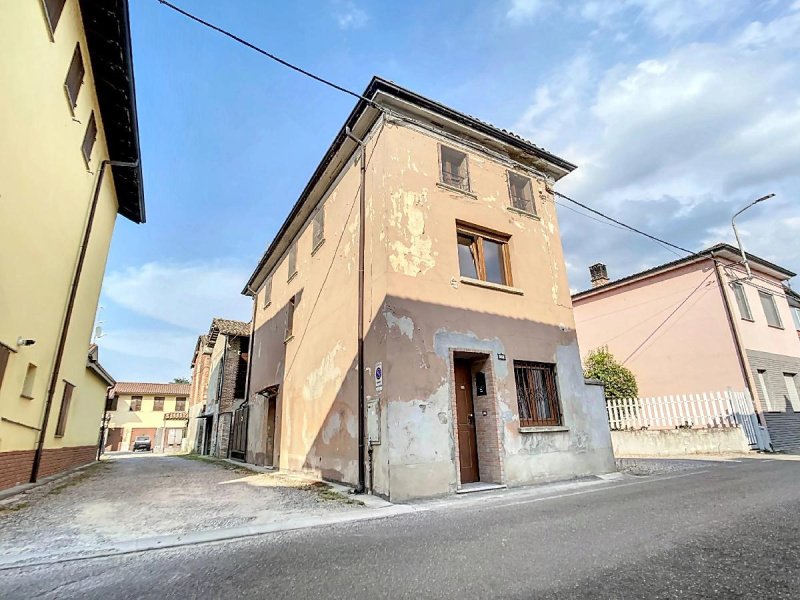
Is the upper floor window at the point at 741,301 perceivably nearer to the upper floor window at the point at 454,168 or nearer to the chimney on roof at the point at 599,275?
the chimney on roof at the point at 599,275

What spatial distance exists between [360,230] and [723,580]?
7.40 metres

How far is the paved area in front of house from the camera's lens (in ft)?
13.1

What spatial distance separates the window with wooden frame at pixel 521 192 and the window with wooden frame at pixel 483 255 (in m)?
1.31

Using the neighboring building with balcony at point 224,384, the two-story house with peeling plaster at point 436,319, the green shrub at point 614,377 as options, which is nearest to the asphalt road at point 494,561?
the two-story house with peeling plaster at point 436,319

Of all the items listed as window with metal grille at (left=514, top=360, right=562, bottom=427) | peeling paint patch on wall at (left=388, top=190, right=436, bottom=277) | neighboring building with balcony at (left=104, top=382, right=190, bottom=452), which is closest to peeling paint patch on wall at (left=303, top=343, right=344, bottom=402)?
peeling paint patch on wall at (left=388, top=190, right=436, bottom=277)

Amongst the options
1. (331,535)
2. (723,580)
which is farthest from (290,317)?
(723,580)

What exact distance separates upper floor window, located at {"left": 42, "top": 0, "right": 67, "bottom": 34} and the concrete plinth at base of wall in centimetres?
1578

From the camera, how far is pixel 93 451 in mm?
15359

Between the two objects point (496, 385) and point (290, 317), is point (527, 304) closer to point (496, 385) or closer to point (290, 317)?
point (496, 385)

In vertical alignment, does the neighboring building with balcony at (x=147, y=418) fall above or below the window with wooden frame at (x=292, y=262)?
below

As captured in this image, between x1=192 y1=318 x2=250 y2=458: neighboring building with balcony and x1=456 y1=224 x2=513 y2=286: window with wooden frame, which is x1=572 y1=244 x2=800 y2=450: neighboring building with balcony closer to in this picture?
x1=456 y1=224 x2=513 y2=286: window with wooden frame

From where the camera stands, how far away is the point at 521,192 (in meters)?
10.3

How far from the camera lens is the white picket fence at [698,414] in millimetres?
11945

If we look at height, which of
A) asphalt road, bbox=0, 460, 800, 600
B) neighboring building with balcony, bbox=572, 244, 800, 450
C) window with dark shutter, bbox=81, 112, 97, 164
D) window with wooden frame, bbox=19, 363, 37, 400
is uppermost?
window with dark shutter, bbox=81, 112, 97, 164
